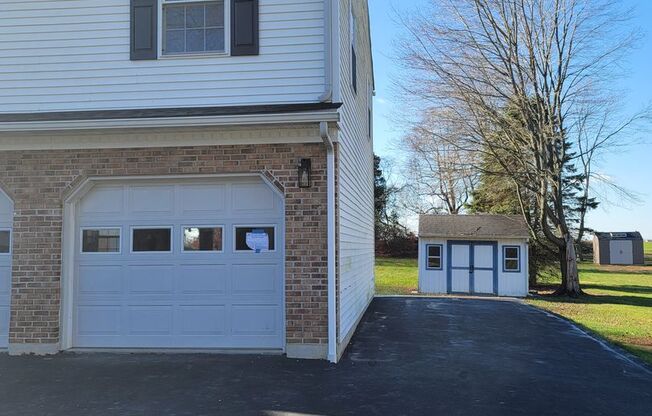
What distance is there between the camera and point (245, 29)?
7.81m

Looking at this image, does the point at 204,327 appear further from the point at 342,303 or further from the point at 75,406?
the point at 75,406

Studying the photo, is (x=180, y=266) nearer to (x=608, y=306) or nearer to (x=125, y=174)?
(x=125, y=174)

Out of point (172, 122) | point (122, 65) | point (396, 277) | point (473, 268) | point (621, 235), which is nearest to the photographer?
point (172, 122)

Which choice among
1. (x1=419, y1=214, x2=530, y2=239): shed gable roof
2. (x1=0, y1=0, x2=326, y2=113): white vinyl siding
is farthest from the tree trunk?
(x1=0, y1=0, x2=326, y2=113): white vinyl siding

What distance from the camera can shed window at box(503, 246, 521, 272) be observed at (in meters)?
21.1

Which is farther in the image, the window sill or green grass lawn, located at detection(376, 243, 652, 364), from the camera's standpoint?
green grass lawn, located at detection(376, 243, 652, 364)

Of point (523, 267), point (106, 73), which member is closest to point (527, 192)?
point (523, 267)

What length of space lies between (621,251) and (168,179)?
50326 millimetres

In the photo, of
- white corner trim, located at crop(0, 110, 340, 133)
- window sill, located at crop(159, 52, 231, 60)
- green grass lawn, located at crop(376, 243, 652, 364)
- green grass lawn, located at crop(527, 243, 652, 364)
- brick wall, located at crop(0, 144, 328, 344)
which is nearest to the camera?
white corner trim, located at crop(0, 110, 340, 133)

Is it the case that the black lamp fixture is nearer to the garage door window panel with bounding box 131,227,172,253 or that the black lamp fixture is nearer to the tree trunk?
the garage door window panel with bounding box 131,227,172,253

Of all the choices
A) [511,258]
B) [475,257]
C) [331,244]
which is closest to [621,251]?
[511,258]

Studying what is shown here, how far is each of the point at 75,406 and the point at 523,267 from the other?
731 inches

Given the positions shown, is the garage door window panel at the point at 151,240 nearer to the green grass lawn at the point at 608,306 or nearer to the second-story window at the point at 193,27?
the second-story window at the point at 193,27

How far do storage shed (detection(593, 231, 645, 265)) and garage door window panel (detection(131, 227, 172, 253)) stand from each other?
48.6 meters
